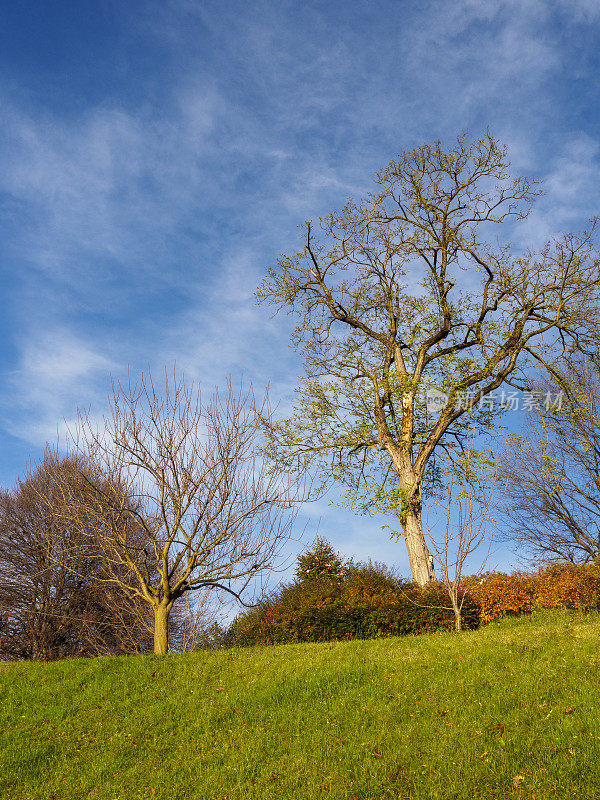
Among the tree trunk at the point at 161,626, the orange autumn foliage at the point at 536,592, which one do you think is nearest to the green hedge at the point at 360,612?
the orange autumn foliage at the point at 536,592

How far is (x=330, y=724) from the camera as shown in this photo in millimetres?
6984

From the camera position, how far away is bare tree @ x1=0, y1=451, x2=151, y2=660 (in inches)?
834

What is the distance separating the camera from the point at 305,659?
396 inches

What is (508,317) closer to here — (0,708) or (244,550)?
(244,550)

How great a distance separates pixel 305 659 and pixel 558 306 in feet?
46.8

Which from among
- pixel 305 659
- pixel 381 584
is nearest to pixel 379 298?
pixel 381 584

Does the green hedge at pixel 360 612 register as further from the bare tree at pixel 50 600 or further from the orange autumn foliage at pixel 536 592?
the bare tree at pixel 50 600

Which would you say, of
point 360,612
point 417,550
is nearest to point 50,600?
point 360,612

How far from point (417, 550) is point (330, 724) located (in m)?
9.71

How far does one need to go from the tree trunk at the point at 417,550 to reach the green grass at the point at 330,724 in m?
4.91

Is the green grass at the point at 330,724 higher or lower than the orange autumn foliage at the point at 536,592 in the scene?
lower

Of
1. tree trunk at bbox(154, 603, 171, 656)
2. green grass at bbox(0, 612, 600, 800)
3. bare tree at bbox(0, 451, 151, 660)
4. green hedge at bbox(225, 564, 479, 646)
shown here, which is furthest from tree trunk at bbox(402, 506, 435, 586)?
bare tree at bbox(0, 451, 151, 660)

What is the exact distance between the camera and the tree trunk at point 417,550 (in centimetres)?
1592

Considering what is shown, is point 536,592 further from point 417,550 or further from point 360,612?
point 360,612
